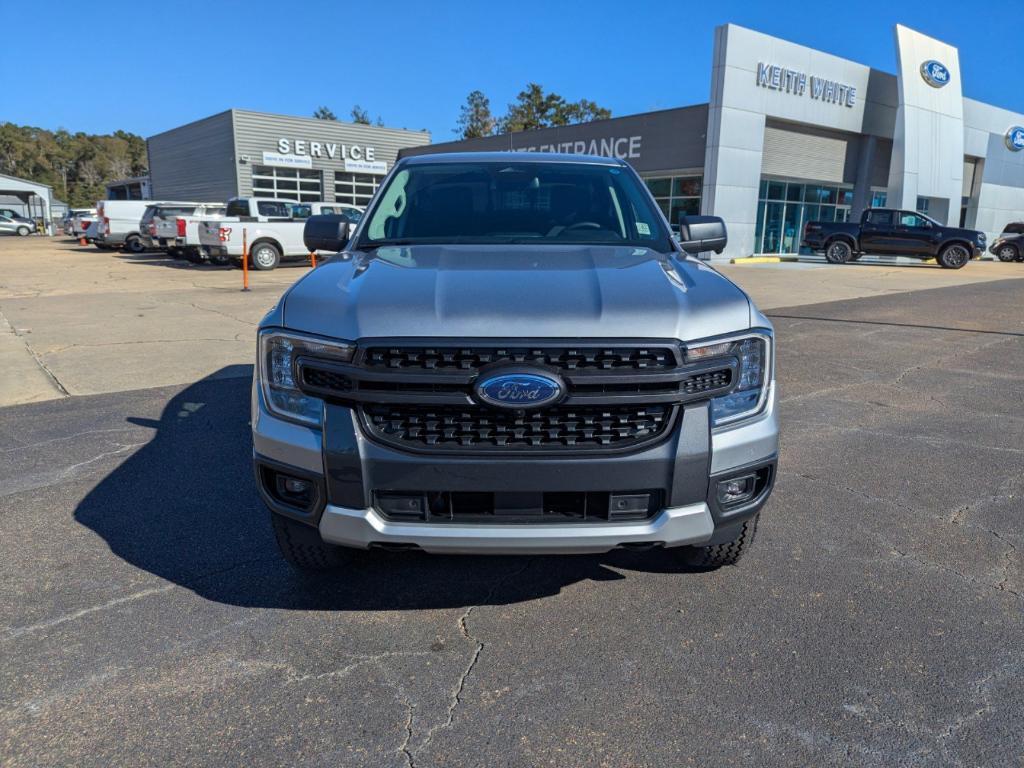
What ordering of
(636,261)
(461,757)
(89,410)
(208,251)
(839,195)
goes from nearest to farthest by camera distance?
(461,757) → (636,261) → (89,410) → (208,251) → (839,195)

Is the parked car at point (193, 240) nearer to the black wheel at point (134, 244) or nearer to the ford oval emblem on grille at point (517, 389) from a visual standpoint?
the black wheel at point (134, 244)

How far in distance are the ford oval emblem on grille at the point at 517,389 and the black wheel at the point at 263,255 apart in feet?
62.5

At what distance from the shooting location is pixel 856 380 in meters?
7.25

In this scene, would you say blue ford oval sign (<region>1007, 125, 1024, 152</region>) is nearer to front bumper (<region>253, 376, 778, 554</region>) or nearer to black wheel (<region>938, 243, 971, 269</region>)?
black wheel (<region>938, 243, 971, 269</region>)

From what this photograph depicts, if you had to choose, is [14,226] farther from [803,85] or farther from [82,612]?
[82,612]

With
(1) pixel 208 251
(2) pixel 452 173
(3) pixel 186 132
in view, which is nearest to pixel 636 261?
(2) pixel 452 173

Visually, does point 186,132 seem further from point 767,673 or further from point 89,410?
point 767,673

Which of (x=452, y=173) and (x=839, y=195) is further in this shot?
(x=839, y=195)

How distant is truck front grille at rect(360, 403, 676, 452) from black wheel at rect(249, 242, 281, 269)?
18883 millimetres

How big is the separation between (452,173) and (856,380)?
502cm

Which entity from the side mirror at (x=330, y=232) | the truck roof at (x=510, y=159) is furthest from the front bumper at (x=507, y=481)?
the truck roof at (x=510, y=159)

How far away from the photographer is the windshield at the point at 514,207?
3.74m

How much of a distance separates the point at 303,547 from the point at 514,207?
213 centimetres

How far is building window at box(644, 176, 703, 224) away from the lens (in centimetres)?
2612
